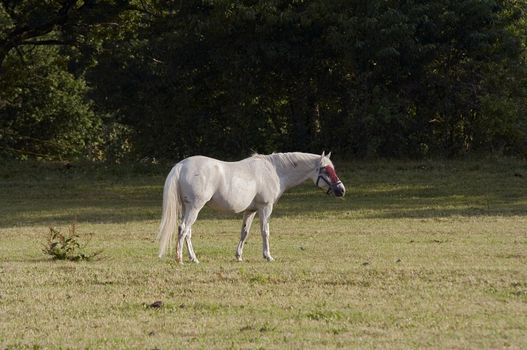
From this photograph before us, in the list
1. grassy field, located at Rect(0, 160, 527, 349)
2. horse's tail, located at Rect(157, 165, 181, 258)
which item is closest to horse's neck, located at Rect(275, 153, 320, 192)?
grassy field, located at Rect(0, 160, 527, 349)

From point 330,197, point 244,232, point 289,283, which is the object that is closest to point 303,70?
point 330,197

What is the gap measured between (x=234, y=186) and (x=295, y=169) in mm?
1305

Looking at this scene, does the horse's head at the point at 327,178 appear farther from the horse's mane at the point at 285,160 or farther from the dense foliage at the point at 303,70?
the dense foliage at the point at 303,70

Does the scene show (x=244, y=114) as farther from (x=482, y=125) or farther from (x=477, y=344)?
(x=477, y=344)

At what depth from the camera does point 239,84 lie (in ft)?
115

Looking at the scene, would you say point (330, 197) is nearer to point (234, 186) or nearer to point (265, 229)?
Answer: point (265, 229)

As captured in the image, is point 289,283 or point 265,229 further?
point 265,229

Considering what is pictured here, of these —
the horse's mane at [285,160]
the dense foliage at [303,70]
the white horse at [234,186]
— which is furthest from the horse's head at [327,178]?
the dense foliage at [303,70]

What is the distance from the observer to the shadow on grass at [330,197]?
85.5 feet

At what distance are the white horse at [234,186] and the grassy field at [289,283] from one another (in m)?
0.53

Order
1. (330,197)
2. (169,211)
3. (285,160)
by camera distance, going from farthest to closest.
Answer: (330,197), (285,160), (169,211)

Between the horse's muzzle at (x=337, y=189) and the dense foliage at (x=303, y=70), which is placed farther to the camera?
the dense foliage at (x=303, y=70)

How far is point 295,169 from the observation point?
1745 centimetres

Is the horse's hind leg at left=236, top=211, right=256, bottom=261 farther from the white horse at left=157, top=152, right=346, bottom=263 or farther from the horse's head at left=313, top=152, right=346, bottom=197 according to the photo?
the horse's head at left=313, top=152, right=346, bottom=197
